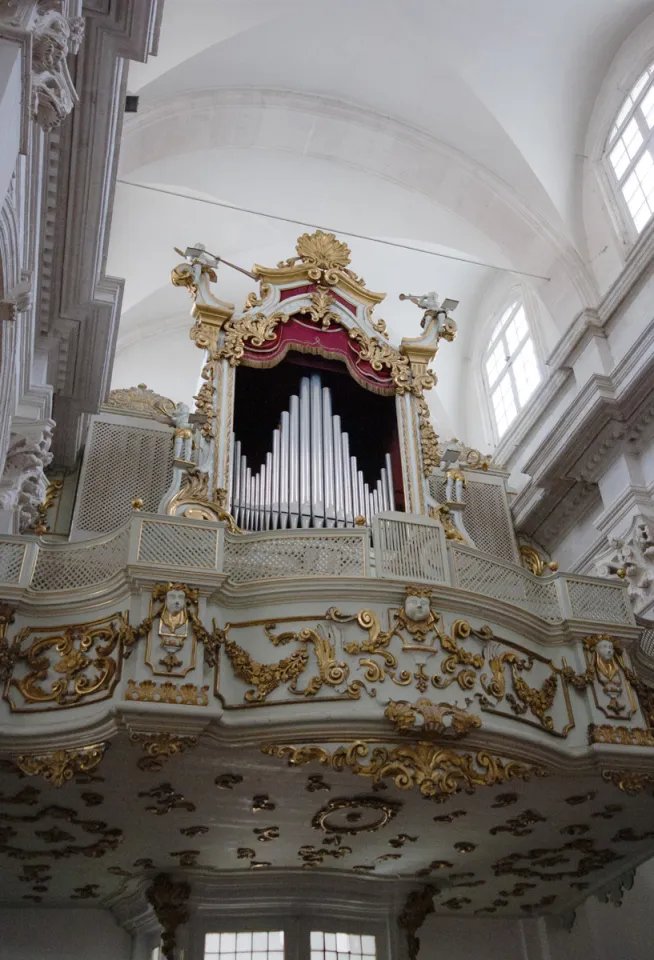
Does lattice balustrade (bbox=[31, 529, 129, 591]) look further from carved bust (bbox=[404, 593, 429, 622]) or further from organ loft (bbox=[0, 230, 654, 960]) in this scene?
carved bust (bbox=[404, 593, 429, 622])

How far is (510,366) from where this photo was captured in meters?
15.3

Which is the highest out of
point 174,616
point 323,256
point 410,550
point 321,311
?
Answer: point 323,256

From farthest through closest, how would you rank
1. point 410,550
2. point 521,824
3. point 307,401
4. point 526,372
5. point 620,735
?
point 526,372, point 307,401, point 521,824, point 410,550, point 620,735

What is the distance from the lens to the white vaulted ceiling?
1260 cm

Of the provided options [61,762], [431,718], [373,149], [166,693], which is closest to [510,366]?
[373,149]

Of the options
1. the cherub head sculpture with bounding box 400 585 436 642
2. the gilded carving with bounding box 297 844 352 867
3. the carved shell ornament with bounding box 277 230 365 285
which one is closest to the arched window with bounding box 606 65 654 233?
the carved shell ornament with bounding box 277 230 365 285

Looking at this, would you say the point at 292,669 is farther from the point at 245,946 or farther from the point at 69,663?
the point at 245,946

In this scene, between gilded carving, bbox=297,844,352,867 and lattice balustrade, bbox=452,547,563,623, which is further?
gilded carving, bbox=297,844,352,867

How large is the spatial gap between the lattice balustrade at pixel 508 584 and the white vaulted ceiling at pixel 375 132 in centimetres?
599

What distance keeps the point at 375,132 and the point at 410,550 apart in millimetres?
8860

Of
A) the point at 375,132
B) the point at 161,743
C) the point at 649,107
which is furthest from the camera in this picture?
the point at 375,132

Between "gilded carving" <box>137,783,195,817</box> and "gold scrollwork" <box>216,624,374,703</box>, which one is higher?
"gold scrollwork" <box>216,624,374,703</box>

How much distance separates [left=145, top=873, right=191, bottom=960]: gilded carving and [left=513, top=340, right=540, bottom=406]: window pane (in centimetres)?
872

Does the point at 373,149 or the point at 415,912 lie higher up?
the point at 373,149
